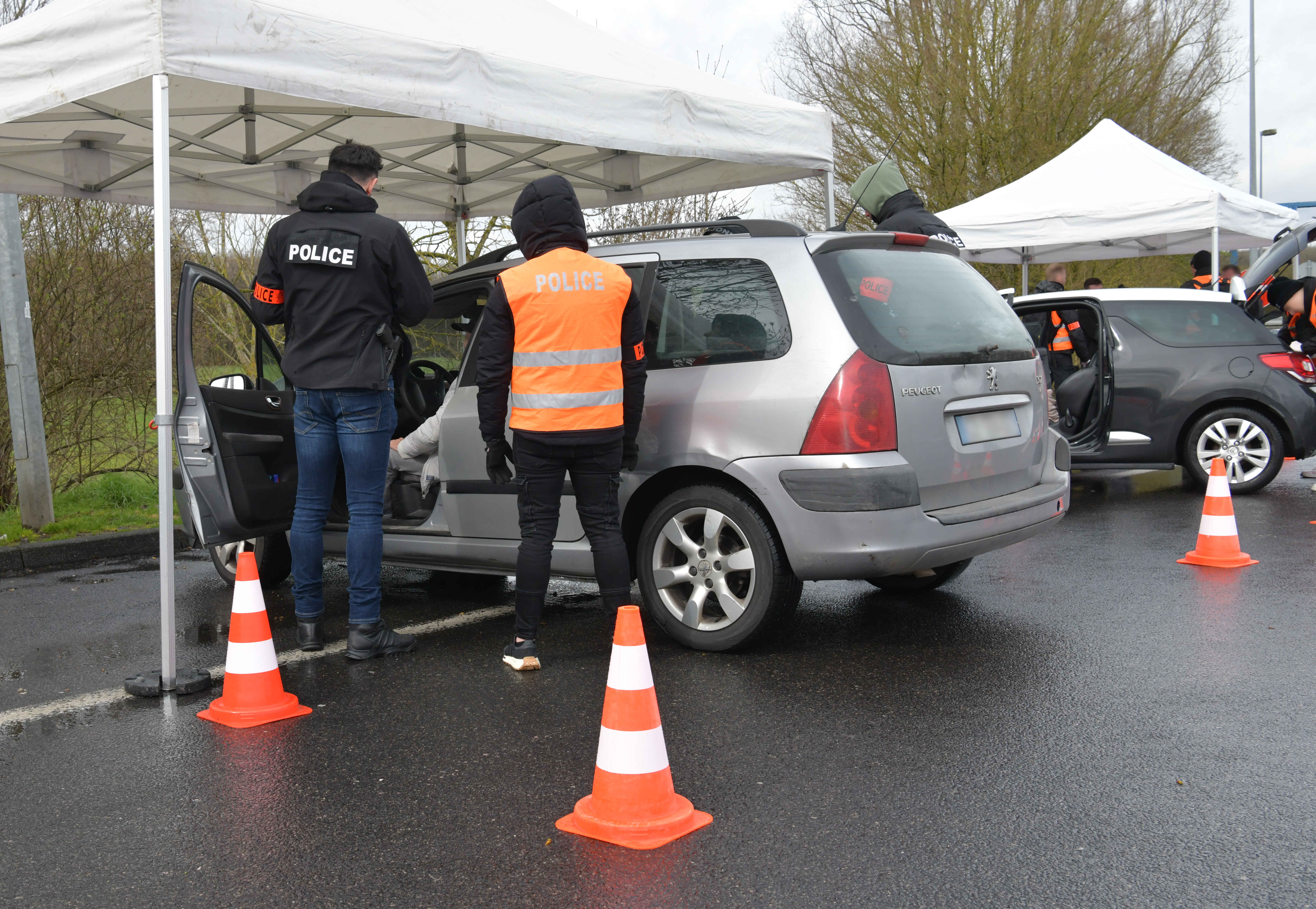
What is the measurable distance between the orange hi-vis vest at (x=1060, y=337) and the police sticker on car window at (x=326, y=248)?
23.2 ft

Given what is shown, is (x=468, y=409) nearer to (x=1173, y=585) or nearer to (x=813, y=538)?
(x=813, y=538)

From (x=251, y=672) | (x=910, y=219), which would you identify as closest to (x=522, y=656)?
(x=251, y=672)

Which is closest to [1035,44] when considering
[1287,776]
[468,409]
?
[468,409]

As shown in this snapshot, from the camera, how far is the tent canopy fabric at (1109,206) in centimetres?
1252

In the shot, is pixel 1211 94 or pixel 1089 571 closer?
pixel 1089 571

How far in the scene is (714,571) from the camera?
4.54 metres

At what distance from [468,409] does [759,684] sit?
195 centimetres

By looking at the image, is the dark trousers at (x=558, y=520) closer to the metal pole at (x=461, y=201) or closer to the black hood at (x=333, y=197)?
the black hood at (x=333, y=197)

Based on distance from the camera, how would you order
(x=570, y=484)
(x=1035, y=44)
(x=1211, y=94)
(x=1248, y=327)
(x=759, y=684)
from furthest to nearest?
(x=1211, y=94), (x=1035, y=44), (x=1248, y=327), (x=570, y=484), (x=759, y=684)

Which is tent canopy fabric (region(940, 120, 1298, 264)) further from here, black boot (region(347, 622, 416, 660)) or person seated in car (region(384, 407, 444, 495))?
black boot (region(347, 622, 416, 660))

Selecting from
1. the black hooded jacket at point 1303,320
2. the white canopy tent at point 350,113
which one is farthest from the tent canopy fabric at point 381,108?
the black hooded jacket at point 1303,320

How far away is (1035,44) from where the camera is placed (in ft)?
67.2

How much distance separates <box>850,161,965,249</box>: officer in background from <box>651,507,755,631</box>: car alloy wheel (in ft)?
10.8

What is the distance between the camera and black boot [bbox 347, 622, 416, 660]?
15.6 ft
